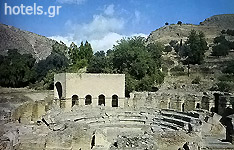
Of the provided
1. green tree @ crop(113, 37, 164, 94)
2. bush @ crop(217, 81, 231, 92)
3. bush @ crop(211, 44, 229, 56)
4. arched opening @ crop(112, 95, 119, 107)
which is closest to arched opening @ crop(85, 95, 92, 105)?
arched opening @ crop(112, 95, 119, 107)

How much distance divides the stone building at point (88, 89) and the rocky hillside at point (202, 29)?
156ft

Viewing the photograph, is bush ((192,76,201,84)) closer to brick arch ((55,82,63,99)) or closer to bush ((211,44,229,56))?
bush ((211,44,229,56))

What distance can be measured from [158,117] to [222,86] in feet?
44.9

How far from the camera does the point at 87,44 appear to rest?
119 ft

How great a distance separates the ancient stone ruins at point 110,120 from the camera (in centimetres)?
→ 1015

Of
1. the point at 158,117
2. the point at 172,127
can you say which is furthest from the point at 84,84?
the point at 172,127

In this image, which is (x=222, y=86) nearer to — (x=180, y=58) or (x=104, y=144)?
(x=104, y=144)

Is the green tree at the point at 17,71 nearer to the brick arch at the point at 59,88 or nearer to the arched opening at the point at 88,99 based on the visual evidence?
the brick arch at the point at 59,88

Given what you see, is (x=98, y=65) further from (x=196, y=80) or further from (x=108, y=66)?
(x=196, y=80)

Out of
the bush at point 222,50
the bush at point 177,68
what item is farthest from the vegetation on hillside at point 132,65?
the bush at point 222,50

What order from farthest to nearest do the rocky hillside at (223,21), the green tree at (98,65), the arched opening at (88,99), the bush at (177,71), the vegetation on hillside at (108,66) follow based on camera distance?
1. the rocky hillside at (223,21)
2. the bush at (177,71)
3. the green tree at (98,65)
4. the vegetation on hillside at (108,66)
5. the arched opening at (88,99)

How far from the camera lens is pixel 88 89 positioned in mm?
23344

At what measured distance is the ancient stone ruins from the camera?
33.3 feet

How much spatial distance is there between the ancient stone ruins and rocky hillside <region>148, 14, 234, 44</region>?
43664 millimetres
